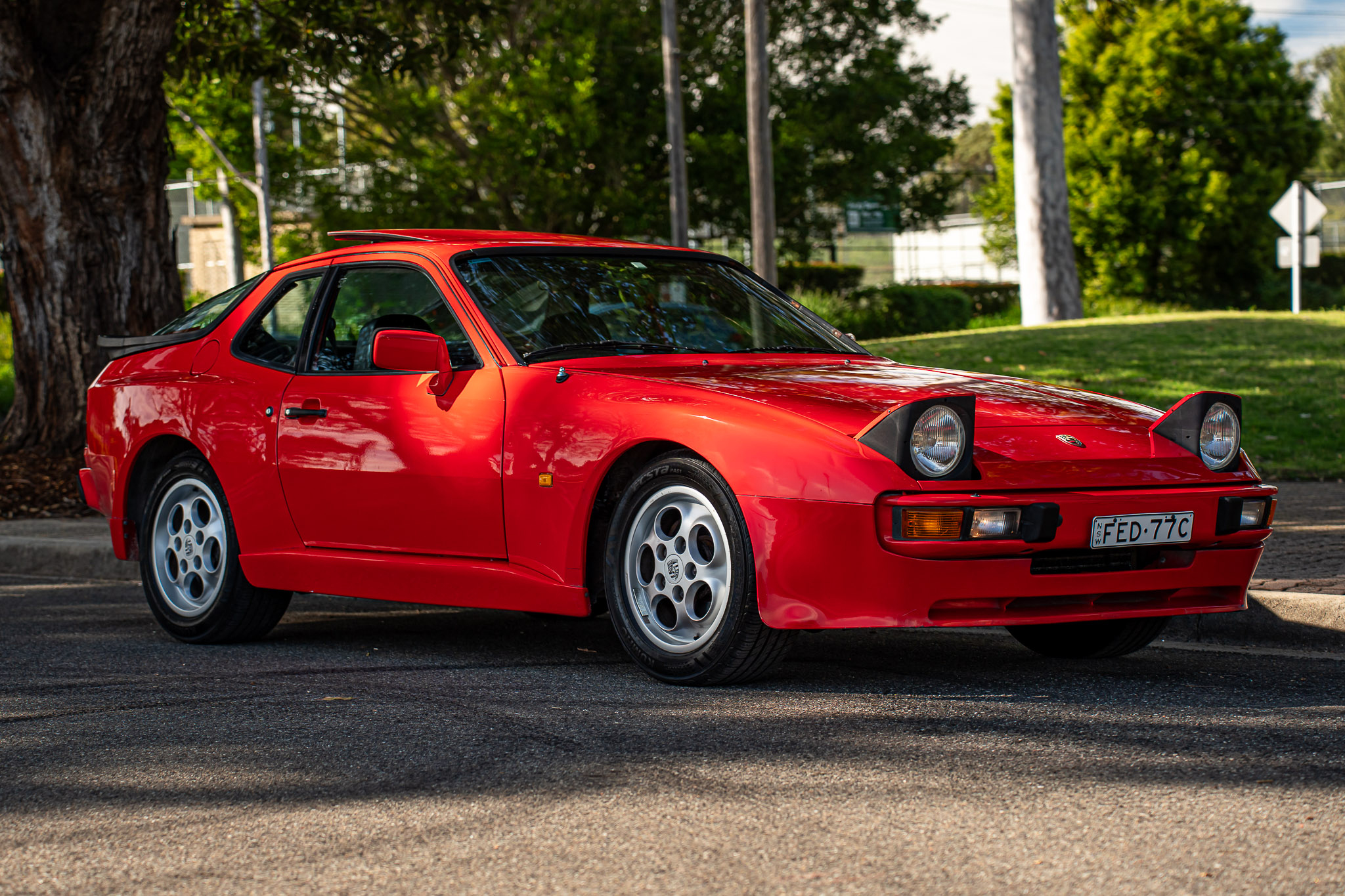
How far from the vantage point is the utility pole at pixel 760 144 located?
18.0 m

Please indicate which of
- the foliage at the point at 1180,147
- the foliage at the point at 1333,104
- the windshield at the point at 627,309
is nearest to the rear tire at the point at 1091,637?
the windshield at the point at 627,309

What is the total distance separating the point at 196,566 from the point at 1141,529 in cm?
373

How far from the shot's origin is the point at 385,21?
51.3ft

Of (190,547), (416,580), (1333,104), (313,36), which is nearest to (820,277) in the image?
(313,36)

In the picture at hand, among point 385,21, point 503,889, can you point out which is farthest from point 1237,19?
point 503,889

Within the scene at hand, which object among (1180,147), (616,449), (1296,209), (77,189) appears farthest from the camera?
(1180,147)

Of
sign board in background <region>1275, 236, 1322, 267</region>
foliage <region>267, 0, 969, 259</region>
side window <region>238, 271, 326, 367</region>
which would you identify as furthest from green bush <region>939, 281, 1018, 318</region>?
side window <region>238, 271, 326, 367</region>

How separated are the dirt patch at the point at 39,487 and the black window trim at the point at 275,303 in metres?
4.66

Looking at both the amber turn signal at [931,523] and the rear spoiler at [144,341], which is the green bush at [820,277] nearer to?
the rear spoiler at [144,341]

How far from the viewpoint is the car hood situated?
4605mm

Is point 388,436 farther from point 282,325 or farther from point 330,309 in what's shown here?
point 282,325

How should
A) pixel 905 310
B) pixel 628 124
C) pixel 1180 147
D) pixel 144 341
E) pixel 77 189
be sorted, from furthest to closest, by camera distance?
pixel 1180 147 → pixel 905 310 → pixel 628 124 → pixel 77 189 → pixel 144 341

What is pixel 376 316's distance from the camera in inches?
235

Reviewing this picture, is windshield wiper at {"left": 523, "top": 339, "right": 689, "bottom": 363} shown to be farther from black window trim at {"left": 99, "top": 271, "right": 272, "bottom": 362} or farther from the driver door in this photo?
black window trim at {"left": 99, "top": 271, "right": 272, "bottom": 362}
